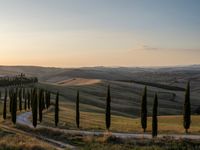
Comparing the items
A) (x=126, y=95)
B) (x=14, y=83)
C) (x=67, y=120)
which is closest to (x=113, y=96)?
(x=126, y=95)

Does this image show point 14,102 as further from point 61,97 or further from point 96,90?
point 96,90

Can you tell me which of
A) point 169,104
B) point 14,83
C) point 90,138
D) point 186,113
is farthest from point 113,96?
point 90,138

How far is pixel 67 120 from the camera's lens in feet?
241

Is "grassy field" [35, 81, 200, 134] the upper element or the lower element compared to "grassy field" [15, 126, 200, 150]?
lower

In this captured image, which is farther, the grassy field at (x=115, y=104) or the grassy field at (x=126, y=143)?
the grassy field at (x=115, y=104)

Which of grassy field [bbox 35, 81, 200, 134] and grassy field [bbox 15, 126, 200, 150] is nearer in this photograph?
grassy field [bbox 15, 126, 200, 150]

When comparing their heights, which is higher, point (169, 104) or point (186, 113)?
point (186, 113)

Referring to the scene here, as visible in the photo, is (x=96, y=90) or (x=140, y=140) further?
(x=96, y=90)

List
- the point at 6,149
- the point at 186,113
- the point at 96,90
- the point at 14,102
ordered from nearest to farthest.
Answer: the point at 6,149 → the point at 186,113 → the point at 14,102 → the point at 96,90

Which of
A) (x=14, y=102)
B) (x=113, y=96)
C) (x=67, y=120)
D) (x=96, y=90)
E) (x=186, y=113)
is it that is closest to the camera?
→ (x=186, y=113)

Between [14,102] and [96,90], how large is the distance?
99.0 meters

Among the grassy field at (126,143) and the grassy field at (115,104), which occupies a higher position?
the grassy field at (126,143)

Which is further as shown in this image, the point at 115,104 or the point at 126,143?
the point at 115,104

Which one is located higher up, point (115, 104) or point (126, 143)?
point (126, 143)
